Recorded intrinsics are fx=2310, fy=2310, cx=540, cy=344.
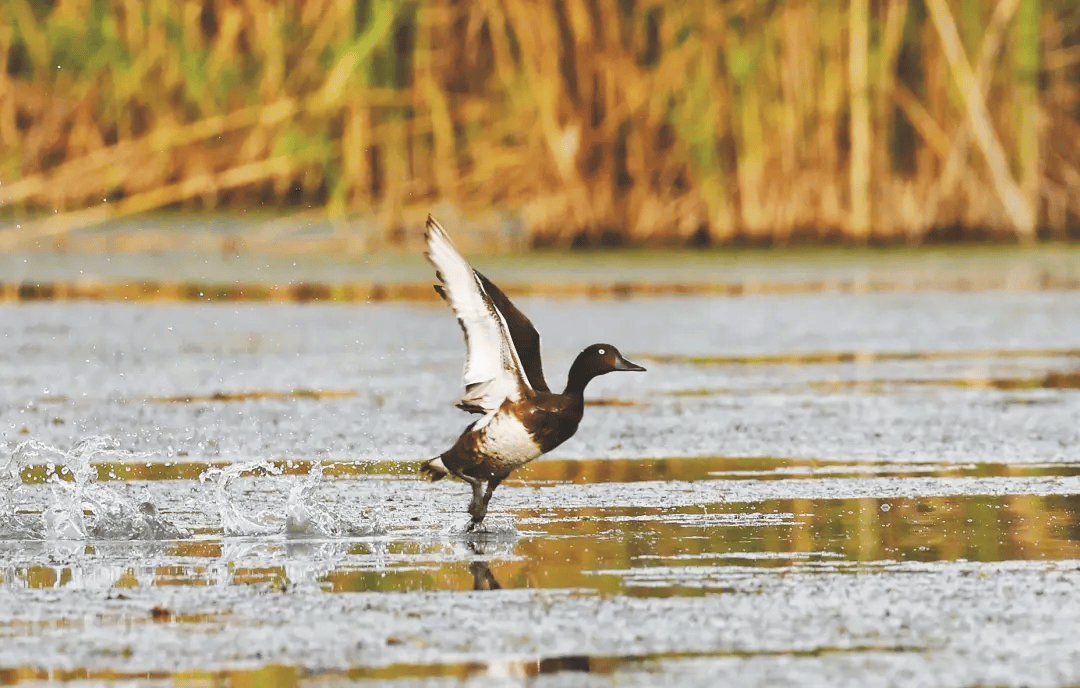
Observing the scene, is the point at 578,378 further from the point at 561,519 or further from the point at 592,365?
the point at 561,519

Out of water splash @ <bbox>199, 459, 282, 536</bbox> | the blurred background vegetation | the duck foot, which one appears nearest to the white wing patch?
the duck foot

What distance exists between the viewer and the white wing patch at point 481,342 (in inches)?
290

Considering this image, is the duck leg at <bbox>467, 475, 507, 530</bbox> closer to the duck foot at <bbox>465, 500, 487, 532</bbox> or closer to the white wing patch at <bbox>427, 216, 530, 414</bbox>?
the duck foot at <bbox>465, 500, 487, 532</bbox>

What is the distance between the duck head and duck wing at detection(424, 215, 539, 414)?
0.15 meters

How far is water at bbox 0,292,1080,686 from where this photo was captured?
531 centimetres

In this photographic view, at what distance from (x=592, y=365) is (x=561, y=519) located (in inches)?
22.1

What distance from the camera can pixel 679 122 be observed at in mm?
18984

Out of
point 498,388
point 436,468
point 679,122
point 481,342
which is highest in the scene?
point 679,122

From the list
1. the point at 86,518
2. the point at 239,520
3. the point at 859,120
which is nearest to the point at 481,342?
the point at 239,520

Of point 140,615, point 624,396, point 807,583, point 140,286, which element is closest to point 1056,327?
point 624,396

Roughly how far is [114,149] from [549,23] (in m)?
4.31

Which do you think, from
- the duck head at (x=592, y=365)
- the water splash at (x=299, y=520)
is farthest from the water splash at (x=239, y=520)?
the duck head at (x=592, y=365)

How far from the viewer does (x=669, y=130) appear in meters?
19.7

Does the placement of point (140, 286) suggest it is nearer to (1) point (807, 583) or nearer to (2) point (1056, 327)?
(2) point (1056, 327)
